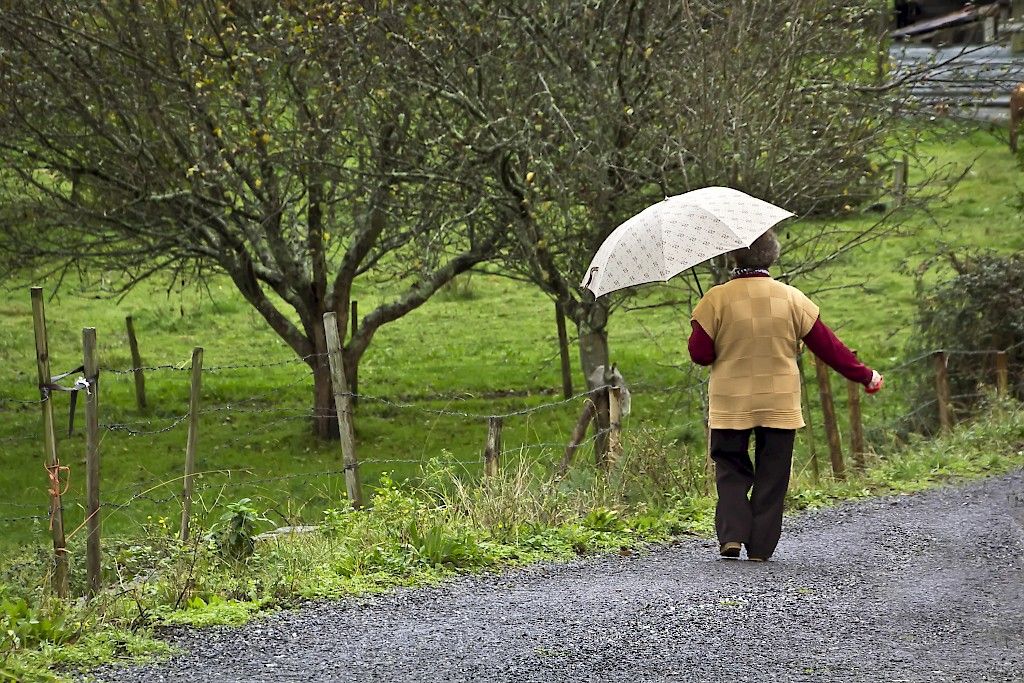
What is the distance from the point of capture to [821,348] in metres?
7.34

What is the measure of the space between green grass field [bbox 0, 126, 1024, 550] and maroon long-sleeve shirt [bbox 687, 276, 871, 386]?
235 centimetres

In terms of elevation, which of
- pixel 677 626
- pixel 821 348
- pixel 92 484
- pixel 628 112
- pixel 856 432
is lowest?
pixel 677 626

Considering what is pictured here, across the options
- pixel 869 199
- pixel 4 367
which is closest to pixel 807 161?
pixel 869 199

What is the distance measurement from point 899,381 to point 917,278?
2696 millimetres

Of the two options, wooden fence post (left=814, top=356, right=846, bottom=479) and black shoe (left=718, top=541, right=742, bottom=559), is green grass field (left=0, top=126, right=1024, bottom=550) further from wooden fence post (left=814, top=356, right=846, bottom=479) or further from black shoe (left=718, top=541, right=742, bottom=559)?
black shoe (left=718, top=541, right=742, bottom=559)

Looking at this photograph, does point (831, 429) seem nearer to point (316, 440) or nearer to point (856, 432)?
point (856, 432)

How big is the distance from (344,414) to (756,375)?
10.6 feet

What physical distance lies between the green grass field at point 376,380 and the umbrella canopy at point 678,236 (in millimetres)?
2678

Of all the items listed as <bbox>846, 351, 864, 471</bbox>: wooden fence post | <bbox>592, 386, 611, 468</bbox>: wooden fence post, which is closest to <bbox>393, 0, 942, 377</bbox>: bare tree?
<bbox>846, 351, 864, 471</bbox>: wooden fence post

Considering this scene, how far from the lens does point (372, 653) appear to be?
18.6ft

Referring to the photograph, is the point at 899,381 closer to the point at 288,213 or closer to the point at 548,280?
the point at 548,280

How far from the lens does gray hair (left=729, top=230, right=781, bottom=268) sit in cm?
723

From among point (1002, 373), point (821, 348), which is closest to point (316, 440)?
point (1002, 373)

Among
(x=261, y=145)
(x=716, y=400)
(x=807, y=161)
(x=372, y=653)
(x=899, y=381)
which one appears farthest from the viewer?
(x=899, y=381)
